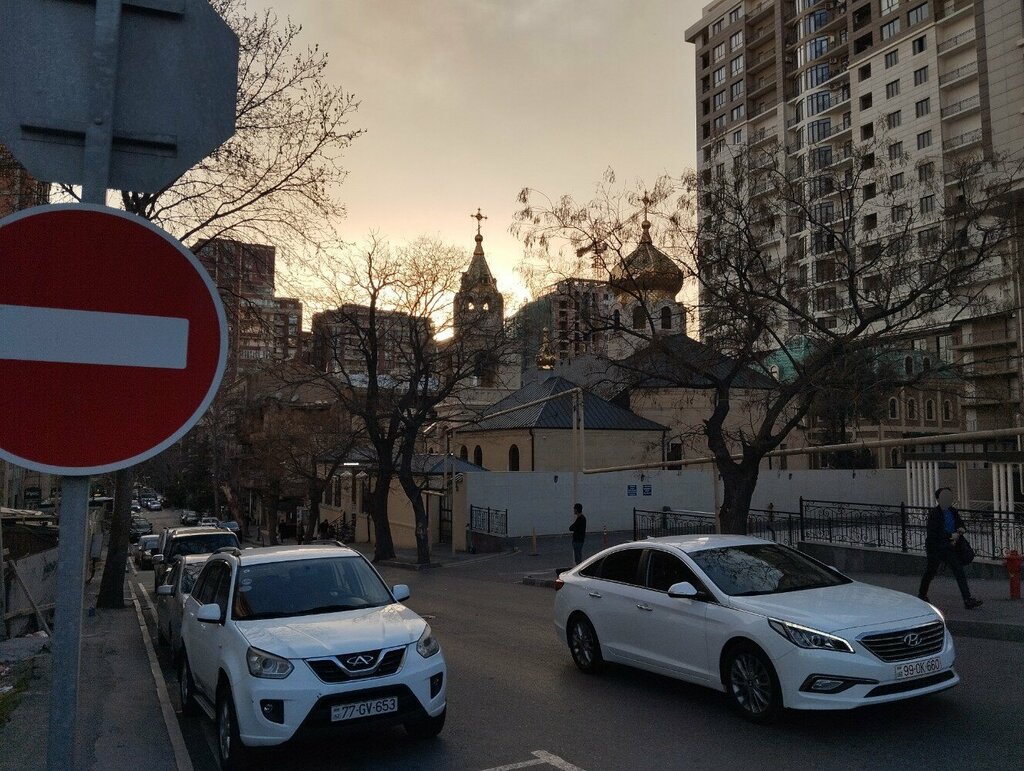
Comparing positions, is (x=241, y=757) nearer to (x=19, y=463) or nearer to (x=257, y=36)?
(x=19, y=463)

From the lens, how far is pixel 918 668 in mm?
7066

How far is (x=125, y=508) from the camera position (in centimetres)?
1875

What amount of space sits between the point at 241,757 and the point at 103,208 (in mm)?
5092

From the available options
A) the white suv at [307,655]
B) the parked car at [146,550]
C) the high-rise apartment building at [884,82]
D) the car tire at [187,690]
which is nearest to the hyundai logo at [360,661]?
the white suv at [307,655]

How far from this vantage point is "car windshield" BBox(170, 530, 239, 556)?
64.4 feet

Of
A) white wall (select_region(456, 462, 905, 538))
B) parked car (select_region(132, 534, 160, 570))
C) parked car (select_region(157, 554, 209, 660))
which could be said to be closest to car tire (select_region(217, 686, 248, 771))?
parked car (select_region(157, 554, 209, 660))

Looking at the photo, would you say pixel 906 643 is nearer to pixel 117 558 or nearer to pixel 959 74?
pixel 117 558

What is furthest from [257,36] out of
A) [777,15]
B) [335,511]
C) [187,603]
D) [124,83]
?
[777,15]

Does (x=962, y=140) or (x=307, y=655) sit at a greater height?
(x=962, y=140)

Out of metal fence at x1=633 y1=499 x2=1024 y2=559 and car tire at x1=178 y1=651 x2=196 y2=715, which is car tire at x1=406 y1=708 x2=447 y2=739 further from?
metal fence at x1=633 y1=499 x2=1024 y2=559

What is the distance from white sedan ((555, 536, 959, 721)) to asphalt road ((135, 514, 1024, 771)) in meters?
0.31

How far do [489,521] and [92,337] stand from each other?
32639 millimetres

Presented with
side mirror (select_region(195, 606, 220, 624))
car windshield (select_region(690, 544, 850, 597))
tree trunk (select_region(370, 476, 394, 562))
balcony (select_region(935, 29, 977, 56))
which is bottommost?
tree trunk (select_region(370, 476, 394, 562))

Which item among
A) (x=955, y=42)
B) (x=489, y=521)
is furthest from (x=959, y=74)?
(x=489, y=521)
